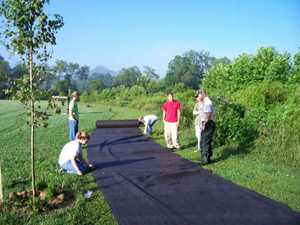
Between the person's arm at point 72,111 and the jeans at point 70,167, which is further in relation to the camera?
the person's arm at point 72,111

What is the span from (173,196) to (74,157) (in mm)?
2246

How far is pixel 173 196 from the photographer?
5.99m

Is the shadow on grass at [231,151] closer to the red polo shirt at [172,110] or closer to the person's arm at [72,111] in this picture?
the red polo shirt at [172,110]

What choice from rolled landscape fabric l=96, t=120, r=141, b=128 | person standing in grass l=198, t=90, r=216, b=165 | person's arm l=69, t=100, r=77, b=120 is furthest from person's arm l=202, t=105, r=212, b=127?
rolled landscape fabric l=96, t=120, r=141, b=128

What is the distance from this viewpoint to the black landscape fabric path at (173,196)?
16.5ft

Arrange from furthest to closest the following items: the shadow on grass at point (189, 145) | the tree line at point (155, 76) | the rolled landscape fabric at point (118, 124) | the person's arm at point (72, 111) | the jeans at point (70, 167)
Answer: the tree line at point (155, 76)
the rolled landscape fabric at point (118, 124)
the shadow on grass at point (189, 145)
the person's arm at point (72, 111)
the jeans at point (70, 167)

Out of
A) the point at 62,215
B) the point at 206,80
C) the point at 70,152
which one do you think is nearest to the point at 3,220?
the point at 62,215

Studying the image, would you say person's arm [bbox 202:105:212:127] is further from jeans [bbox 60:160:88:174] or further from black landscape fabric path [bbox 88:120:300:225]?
Answer: jeans [bbox 60:160:88:174]

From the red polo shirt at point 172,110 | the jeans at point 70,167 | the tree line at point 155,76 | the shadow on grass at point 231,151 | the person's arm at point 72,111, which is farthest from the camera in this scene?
the tree line at point 155,76

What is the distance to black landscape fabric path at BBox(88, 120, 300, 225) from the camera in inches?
197

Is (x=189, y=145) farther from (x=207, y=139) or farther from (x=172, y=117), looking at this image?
(x=207, y=139)

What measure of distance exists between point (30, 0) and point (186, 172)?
4.40m

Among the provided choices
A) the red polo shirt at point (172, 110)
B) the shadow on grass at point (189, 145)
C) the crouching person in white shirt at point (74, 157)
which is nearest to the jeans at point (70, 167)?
the crouching person in white shirt at point (74, 157)

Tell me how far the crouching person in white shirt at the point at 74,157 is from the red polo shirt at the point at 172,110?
10.9ft
